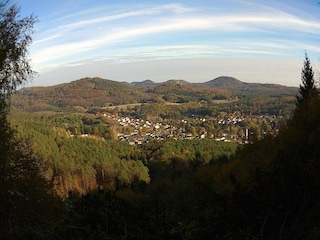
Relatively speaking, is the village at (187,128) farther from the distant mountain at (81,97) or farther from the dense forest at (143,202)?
the dense forest at (143,202)

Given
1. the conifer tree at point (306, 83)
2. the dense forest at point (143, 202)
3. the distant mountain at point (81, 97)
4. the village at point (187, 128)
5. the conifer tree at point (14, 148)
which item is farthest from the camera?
the distant mountain at point (81, 97)

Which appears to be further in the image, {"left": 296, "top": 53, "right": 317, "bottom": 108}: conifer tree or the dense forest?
{"left": 296, "top": 53, "right": 317, "bottom": 108}: conifer tree

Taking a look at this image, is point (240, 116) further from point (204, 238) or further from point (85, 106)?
point (204, 238)

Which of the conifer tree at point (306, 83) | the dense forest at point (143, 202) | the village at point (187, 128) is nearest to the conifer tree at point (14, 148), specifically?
the dense forest at point (143, 202)

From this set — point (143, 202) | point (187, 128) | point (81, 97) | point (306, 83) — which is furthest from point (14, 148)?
point (81, 97)

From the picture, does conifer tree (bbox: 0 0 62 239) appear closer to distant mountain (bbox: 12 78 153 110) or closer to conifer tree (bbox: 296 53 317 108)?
conifer tree (bbox: 296 53 317 108)

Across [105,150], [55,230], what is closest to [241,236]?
[55,230]

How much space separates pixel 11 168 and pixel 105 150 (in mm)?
60724

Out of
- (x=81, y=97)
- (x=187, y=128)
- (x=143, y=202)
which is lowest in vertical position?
(x=187, y=128)

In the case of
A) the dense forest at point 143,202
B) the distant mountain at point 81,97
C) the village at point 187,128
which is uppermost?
the distant mountain at point 81,97

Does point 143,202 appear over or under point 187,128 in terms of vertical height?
over

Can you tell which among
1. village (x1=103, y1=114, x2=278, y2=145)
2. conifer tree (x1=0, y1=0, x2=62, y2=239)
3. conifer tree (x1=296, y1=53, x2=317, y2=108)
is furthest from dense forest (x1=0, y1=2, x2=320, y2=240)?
village (x1=103, y1=114, x2=278, y2=145)

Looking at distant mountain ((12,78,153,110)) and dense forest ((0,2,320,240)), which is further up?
distant mountain ((12,78,153,110))

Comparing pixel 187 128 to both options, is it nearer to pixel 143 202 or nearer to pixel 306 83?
pixel 306 83
